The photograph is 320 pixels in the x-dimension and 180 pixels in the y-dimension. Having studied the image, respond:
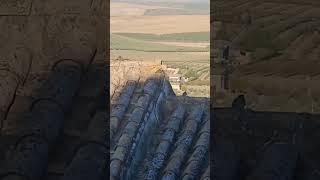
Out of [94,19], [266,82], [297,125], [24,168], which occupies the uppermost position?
[94,19]

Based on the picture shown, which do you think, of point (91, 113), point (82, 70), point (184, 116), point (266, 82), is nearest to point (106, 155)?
point (91, 113)

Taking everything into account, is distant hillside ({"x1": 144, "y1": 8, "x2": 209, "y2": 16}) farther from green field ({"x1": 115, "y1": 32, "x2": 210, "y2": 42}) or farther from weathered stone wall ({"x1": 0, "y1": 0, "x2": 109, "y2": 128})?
weathered stone wall ({"x1": 0, "y1": 0, "x2": 109, "y2": 128})

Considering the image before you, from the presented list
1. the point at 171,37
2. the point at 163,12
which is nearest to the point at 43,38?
the point at 171,37

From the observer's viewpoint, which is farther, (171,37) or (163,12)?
(163,12)

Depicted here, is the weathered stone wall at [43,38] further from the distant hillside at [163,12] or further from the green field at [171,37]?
the distant hillside at [163,12]

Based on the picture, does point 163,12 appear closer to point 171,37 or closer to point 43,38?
point 171,37

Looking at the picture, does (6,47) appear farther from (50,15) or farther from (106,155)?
(106,155)

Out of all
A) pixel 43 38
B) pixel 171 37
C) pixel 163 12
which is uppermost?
pixel 163 12

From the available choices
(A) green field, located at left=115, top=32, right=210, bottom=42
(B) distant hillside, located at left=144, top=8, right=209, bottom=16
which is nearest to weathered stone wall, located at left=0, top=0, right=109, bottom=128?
(A) green field, located at left=115, top=32, right=210, bottom=42

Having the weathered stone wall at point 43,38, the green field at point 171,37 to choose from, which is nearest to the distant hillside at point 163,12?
the green field at point 171,37
